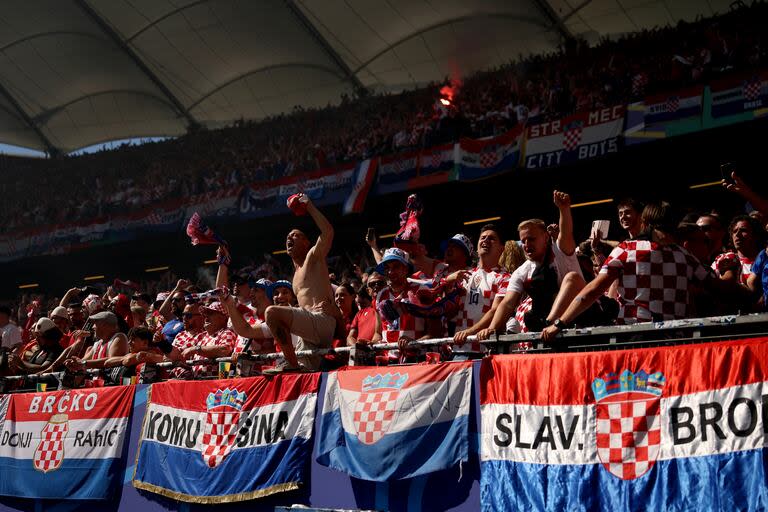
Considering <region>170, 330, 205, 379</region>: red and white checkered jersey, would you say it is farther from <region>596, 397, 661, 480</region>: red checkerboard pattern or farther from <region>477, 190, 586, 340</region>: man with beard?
<region>596, 397, 661, 480</region>: red checkerboard pattern

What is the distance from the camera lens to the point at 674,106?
16.1 metres

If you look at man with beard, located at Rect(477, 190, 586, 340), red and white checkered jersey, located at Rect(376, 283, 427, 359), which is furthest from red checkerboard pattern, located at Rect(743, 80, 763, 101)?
man with beard, located at Rect(477, 190, 586, 340)

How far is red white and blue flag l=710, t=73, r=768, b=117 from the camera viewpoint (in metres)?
14.8

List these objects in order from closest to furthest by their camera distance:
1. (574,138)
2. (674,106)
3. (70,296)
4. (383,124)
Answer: (70,296)
(674,106)
(574,138)
(383,124)

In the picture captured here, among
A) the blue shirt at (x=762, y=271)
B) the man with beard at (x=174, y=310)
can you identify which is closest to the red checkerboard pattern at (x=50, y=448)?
the man with beard at (x=174, y=310)

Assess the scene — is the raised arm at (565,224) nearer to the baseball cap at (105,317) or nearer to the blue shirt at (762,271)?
the blue shirt at (762,271)

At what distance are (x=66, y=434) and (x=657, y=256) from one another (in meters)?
6.36

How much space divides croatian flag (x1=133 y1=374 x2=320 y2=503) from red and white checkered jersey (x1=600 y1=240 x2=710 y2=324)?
265cm

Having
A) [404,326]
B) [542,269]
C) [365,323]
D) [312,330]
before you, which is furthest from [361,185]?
[542,269]

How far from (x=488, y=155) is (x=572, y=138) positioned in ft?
7.15

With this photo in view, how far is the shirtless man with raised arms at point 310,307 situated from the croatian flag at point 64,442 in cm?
218

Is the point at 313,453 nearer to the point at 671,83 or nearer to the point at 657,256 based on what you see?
the point at 657,256

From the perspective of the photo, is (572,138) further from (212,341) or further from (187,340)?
(212,341)

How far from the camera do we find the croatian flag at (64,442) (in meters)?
8.13
